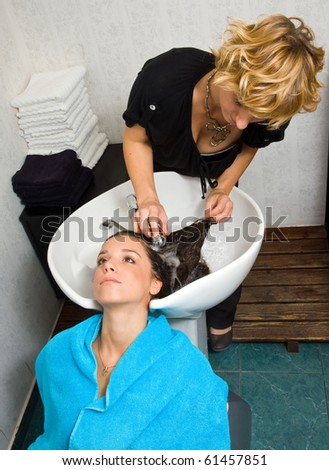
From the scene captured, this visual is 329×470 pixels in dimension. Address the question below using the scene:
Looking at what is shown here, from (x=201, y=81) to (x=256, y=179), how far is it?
101 centimetres

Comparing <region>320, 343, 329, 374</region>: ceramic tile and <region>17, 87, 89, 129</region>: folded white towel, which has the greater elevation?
<region>17, 87, 89, 129</region>: folded white towel

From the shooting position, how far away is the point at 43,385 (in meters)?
1.47

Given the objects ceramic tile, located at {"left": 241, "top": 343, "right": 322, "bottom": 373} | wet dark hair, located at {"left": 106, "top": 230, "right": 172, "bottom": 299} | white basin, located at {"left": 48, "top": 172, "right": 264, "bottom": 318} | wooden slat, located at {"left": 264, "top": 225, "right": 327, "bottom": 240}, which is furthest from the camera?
wooden slat, located at {"left": 264, "top": 225, "right": 327, "bottom": 240}

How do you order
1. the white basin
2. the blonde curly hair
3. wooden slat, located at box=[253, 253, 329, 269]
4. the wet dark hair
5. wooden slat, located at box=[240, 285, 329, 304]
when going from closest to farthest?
1. the blonde curly hair
2. the white basin
3. the wet dark hair
4. wooden slat, located at box=[240, 285, 329, 304]
5. wooden slat, located at box=[253, 253, 329, 269]

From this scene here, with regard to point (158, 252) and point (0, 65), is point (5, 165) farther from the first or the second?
point (158, 252)

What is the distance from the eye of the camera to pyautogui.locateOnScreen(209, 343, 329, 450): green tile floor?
1.87 metres

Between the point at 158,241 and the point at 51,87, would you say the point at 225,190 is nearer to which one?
the point at 158,241

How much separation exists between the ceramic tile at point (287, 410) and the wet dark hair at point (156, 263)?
771 millimetres

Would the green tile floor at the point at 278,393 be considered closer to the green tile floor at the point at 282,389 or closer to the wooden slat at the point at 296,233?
the green tile floor at the point at 282,389

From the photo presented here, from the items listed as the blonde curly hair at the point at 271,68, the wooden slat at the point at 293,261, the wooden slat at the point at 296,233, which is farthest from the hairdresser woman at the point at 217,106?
the wooden slat at the point at 296,233

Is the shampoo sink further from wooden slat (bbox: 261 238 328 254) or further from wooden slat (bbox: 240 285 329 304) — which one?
wooden slat (bbox: 261 238 328 254)

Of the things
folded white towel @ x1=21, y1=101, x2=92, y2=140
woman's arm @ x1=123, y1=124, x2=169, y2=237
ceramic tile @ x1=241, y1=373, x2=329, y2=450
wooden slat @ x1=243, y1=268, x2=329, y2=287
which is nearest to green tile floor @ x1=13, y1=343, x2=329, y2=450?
ceramic tile @ x1=241, y1=373, x2=329, y2=450

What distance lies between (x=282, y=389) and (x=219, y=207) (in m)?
0.91

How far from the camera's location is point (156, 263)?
148 cm
